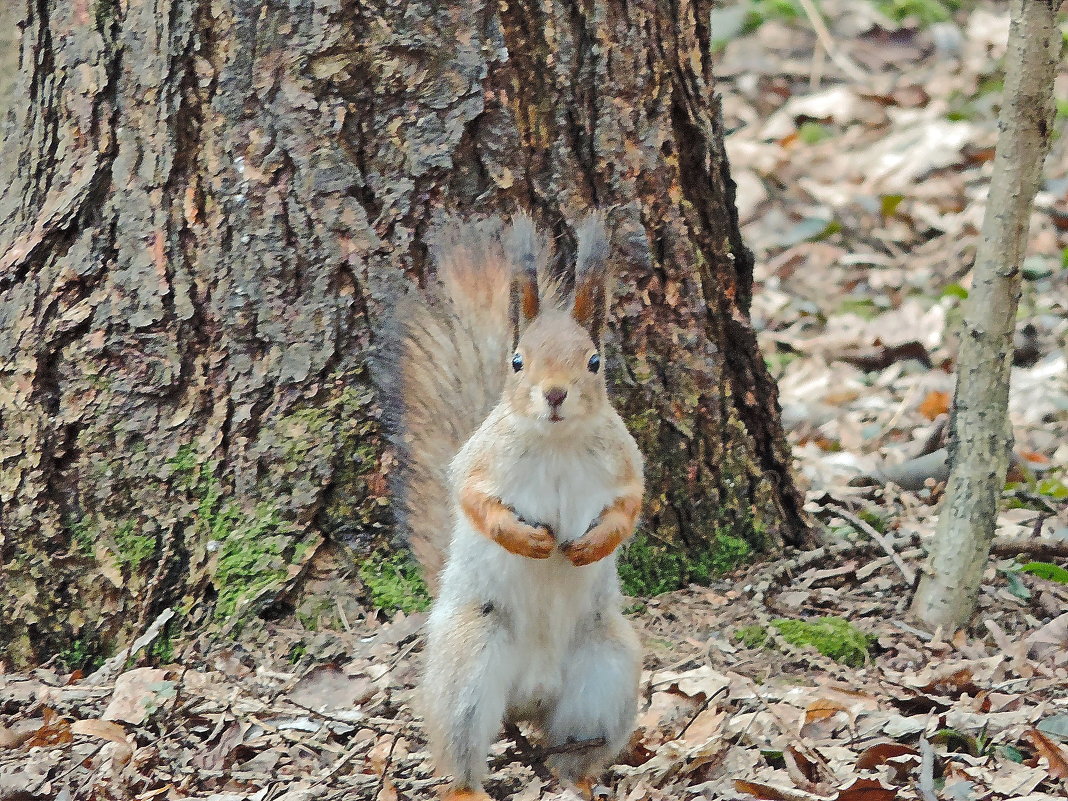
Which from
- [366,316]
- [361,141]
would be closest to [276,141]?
[361,141]

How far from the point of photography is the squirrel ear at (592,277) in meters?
2.38

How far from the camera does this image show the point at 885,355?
197 inches

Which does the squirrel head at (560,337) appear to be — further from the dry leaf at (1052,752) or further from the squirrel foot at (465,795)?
the dry leaf at (1052,752)

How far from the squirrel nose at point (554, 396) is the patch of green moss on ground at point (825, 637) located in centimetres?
107

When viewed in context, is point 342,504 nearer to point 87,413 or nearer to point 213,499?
point 213,499

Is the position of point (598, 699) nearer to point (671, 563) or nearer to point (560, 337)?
point (560, 337)

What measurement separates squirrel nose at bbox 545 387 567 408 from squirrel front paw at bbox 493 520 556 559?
25cm

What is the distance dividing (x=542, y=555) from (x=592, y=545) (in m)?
0.10

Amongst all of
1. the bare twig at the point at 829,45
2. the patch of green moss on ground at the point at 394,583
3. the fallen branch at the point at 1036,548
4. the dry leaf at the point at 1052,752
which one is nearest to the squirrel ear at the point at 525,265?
the patch of green moss on ground at the point at 394,583

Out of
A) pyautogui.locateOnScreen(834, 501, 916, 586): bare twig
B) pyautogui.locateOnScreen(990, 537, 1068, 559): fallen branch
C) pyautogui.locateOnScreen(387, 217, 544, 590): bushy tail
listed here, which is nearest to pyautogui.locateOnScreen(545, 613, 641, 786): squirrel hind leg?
pyautogui.locateOnScreen(387, 217, 544, 590): bushy tail

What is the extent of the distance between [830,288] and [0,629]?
12.4 ft

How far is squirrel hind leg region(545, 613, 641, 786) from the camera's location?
2.44m

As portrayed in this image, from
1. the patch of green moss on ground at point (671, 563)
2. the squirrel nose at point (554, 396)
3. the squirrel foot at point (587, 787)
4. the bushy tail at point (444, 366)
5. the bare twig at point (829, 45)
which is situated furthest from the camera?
the bare twig at point (829, 45)

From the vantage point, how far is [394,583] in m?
3.03
